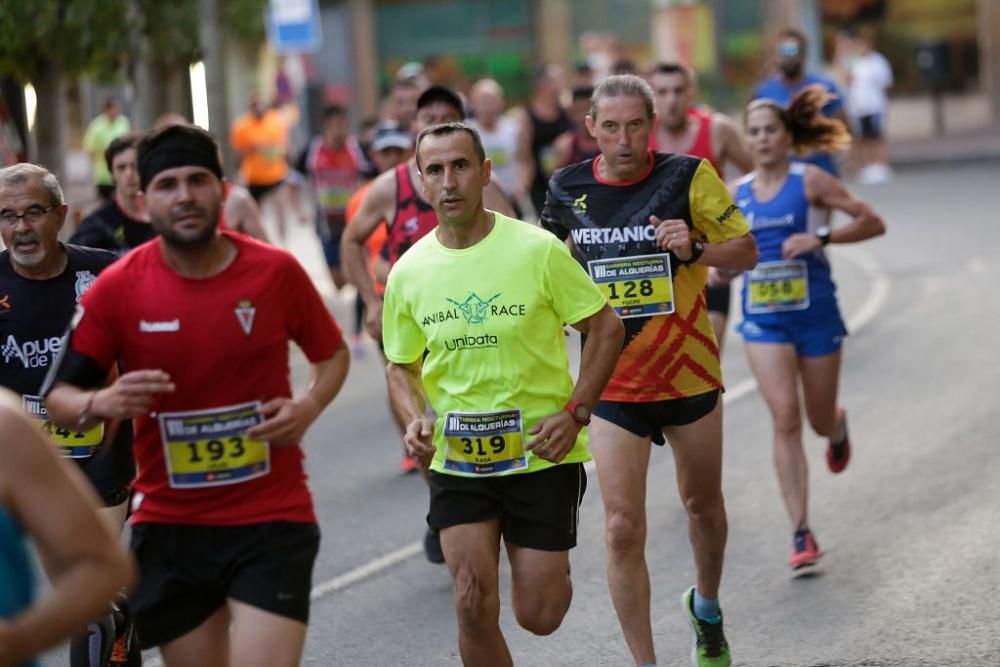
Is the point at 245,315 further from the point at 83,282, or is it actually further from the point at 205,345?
the point at 83,282

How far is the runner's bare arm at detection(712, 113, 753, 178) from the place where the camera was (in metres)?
9.70

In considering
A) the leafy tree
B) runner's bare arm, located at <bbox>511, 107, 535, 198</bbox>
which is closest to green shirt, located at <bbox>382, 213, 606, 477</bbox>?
the leafy tree

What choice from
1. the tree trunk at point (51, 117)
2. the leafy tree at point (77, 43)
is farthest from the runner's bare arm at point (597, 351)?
the tree trunk at point (51, 117)

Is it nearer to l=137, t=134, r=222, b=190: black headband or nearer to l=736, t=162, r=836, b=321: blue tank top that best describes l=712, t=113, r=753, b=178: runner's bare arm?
l=736, t=162, r=836, b=321: blue tank top

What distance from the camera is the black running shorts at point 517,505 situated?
5535 millimetres

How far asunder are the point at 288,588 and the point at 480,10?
36.3 m

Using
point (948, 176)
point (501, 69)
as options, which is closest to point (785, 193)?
point (948, 176)

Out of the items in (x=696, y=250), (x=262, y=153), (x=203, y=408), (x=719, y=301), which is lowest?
(x=719, y=301)

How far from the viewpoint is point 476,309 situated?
548 centimetres

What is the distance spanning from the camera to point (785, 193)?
27.4 feet

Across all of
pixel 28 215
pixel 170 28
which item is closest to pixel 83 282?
pixel 28 215

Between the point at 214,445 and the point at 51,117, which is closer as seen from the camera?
the point at 214,445

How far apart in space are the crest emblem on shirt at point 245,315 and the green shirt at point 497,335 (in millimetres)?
873

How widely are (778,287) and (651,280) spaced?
1.94m
